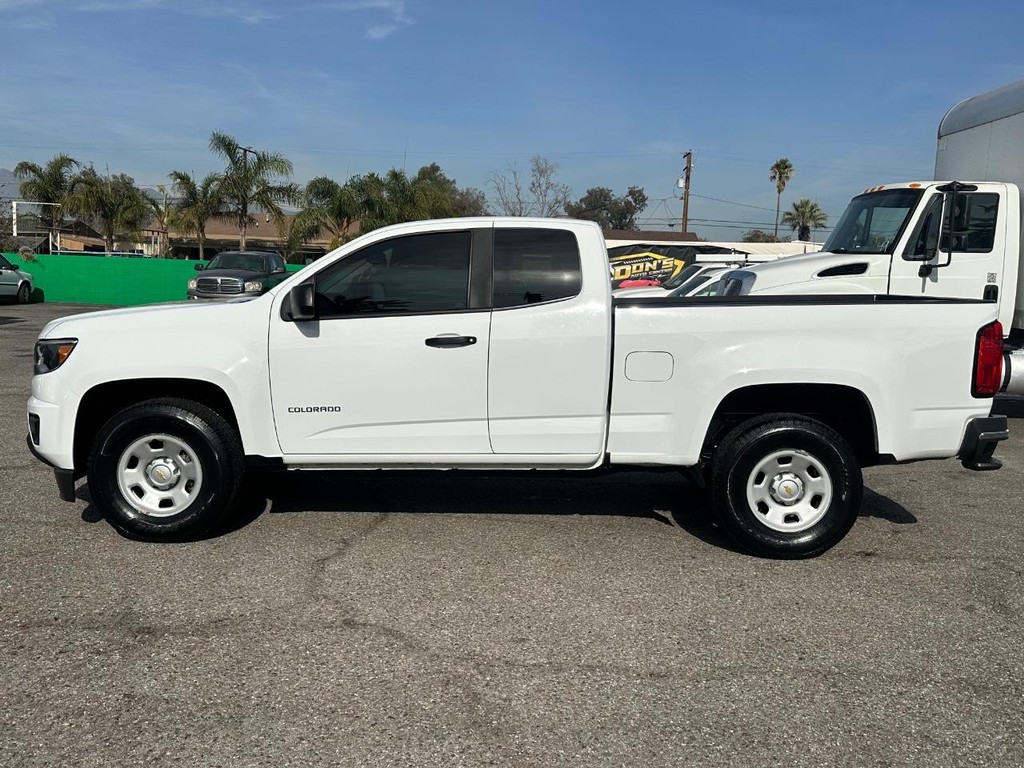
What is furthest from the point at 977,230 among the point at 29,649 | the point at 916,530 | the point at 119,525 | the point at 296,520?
the point at 29,649

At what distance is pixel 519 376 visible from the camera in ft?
16.7

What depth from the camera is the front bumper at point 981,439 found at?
5.07m

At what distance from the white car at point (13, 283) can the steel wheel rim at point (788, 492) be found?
2841 cm

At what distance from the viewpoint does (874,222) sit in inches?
362

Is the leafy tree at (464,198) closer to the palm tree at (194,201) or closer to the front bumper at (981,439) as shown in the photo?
the palm tree at (194,201)

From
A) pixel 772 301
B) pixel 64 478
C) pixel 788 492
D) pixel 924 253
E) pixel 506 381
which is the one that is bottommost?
pixel 64 478

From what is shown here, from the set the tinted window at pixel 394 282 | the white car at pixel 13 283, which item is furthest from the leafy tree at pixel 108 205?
the tinted window at pixel 394 282

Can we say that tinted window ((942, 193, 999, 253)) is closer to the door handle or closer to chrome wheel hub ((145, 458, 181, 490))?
the door handle

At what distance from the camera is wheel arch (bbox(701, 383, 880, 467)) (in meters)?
5.19

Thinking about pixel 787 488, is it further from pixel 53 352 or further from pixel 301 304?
pixel 53 352

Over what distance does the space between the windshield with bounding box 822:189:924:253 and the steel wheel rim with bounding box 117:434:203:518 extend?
7.03 m

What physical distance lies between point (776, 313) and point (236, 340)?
3.11 metres

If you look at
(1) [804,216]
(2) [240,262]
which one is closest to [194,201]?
(2) [240,262]

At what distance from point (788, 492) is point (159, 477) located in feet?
12.2
